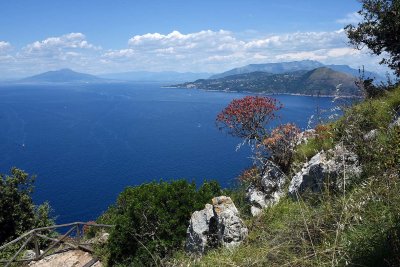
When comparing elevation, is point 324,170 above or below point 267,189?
above

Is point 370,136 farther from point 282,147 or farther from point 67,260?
point 67,260

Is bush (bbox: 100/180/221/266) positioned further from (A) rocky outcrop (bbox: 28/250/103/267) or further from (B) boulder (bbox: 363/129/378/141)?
(B) boulder (bbox: 363/129/378/141)

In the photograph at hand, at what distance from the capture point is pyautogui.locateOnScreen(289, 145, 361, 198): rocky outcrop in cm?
772

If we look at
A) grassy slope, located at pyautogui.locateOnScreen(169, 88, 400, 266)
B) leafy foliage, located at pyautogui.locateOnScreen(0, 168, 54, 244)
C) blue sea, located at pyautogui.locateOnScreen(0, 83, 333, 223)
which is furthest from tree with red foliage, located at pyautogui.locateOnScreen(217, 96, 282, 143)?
blue sea, located at pyautogui.locateOnScreen(0, 83, 333, 223)

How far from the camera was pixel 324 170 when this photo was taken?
353 inches

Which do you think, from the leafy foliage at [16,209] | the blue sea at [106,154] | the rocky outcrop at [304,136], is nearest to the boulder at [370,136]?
the rocky outcrop at [304,136]

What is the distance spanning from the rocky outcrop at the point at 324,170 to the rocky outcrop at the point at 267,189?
104 centimetres

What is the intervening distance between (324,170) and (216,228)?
335cm

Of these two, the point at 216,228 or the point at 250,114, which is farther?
the point at 250,114

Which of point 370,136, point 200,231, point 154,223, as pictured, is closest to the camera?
point 370,136

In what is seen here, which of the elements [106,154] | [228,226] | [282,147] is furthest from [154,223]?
[106,154]

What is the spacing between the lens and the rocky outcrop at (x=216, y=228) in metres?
8.52

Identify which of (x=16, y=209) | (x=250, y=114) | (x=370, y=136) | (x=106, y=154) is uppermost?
(x=370, y=136)

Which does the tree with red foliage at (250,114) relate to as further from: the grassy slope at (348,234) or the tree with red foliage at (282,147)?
the grassy slope at (348,234)
